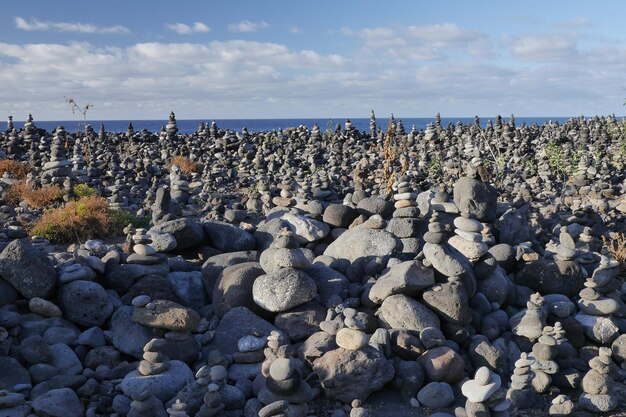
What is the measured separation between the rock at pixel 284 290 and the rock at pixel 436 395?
186cm

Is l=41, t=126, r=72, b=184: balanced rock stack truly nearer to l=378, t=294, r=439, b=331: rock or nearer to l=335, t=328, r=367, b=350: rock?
l=378, t=294, r=439, b=331: rock

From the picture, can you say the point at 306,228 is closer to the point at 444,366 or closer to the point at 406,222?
the point at 406,222

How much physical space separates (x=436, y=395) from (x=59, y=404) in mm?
3521

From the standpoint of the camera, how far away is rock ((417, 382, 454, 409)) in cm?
583

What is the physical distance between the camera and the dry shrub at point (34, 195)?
1487 centimetres

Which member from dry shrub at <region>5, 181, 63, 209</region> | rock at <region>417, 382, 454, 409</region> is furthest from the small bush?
rock at <region>417, 382, 454, 409</region>

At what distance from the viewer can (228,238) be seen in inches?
391

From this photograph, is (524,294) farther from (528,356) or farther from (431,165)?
(431,165)

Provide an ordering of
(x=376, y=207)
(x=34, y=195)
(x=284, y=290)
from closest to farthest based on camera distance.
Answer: (x=284, y=290) → (x=376, y=207) → (x=34, y=195)

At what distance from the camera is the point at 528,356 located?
625cm

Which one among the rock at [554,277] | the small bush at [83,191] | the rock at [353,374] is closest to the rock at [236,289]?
the rock at [353,374]

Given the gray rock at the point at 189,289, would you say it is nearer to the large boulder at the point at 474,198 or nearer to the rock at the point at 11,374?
the rock at the point at 11,374

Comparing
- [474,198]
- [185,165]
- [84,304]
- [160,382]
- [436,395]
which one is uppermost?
[474,198]

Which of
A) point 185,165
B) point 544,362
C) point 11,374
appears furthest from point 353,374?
point 185,165
